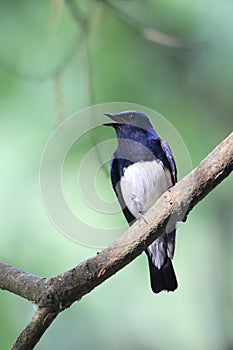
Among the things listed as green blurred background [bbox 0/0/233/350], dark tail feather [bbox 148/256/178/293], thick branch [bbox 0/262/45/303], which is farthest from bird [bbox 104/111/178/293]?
thick branch [bbox 0/262/45/303]

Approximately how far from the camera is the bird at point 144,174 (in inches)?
105

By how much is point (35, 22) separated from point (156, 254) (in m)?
1.30

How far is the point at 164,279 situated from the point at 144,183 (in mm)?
343

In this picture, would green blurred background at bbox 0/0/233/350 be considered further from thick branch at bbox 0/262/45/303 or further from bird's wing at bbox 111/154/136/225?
thick branch at bbox 0/262/45/303

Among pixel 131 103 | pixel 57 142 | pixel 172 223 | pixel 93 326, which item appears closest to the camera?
pixel 172 223

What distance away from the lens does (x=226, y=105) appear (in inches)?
131

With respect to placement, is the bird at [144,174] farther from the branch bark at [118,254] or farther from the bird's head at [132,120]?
the branch bark at [118,254]

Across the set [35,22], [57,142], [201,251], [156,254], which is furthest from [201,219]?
[35,22]

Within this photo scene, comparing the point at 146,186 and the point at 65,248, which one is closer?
the point at 146,186

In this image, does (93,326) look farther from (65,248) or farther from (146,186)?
(146,186)

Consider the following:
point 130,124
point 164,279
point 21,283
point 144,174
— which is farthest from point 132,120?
point 21,283

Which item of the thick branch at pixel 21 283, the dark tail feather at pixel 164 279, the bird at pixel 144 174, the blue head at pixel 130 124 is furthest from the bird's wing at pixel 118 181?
the thick branch at pixel 21 283

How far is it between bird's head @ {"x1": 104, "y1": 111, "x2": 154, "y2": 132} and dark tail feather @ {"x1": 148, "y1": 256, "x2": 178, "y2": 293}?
51cm

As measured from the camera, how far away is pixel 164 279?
266 cm
